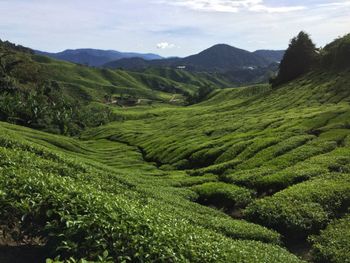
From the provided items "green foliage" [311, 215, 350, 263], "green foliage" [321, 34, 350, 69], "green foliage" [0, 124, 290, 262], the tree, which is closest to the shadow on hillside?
"green foliage" [0, 124, 290, 262]

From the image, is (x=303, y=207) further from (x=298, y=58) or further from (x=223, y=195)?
(x=298, y=58)

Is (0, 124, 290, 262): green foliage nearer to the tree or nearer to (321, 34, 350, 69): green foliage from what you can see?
(321, 34, 350, 69): green foliage

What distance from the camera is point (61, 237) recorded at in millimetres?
14953

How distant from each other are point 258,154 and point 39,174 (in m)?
35.8

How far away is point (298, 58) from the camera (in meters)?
126

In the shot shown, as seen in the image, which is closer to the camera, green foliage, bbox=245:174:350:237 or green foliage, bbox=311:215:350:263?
green foliage, bbox=311:215:350:263

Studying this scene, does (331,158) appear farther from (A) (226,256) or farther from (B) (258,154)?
(A) (226,256)

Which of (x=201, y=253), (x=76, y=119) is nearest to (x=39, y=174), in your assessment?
(x=201, y=253)

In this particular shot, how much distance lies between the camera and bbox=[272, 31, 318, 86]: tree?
408 feet

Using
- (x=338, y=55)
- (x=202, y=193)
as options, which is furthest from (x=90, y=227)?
(x=338, y=55)

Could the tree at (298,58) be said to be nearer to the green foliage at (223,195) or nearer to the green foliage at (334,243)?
the green foliage at (223,195)

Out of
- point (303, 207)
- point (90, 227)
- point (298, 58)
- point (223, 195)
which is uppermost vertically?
point (298, 58)

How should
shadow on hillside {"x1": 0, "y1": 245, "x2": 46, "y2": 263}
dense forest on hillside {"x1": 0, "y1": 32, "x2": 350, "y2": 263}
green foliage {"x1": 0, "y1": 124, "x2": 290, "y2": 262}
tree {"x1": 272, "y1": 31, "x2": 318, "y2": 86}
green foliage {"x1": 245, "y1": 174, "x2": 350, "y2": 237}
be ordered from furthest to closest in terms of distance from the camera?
tree {"x1": 272, "y1": 31, "x2": 318, "y2": 86}, green foliage {"x1": 245, "y1": 174, "x2": 350, "y2": 237}, dense forest on hillside {"x1": 0, "y1": 32, "x2": 350, "y2": 263}, shadow on hillside {"x1": 0, "y1": 245, "x2": 46, "y2": 263}, green foliage {"x1": 0, "y1": 124, "x2": 290, "y2": 262}

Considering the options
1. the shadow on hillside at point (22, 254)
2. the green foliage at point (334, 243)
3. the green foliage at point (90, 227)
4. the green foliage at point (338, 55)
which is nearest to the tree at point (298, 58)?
the green foliage at point (338, 55)
